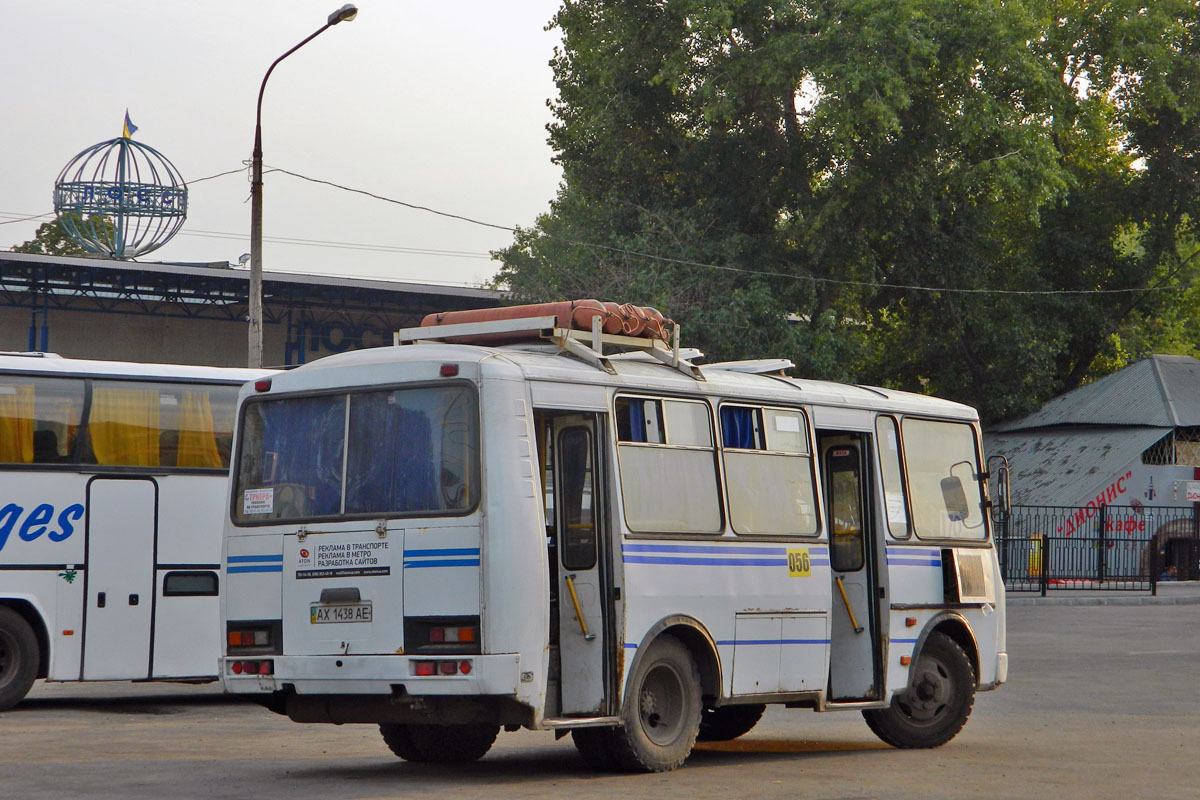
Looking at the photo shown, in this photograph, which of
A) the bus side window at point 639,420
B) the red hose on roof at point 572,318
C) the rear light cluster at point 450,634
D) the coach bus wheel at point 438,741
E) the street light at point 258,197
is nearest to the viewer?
the rear light cluster at point 450,634

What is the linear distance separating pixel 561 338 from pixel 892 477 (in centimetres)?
315

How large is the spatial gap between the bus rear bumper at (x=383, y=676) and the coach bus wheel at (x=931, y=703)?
3.92 metres

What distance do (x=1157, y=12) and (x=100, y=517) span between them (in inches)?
1335

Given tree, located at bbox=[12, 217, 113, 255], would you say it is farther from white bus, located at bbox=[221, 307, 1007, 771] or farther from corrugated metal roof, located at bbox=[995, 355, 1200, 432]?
white bus, located at bbox=[221, 307, 1007, 771]

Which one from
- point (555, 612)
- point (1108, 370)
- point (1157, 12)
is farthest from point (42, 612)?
point (1108, 370)

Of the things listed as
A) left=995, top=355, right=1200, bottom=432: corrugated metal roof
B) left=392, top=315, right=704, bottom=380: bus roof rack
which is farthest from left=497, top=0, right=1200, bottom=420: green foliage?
left=392, top=315, right=704, bottom=380: bus roof rack

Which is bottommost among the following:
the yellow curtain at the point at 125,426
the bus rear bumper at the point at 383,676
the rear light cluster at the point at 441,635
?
the bus rear bumper at the point at 383,676

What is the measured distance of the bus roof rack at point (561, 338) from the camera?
32.4 feet

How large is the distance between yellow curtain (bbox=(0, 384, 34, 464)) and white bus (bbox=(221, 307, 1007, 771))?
496 centimetres

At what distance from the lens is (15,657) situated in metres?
14.1

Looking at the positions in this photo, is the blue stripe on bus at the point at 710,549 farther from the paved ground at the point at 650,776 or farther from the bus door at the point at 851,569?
the paved ground at the point at 650,776

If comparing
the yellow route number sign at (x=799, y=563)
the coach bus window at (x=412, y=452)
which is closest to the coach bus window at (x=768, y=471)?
the yellow route number sign at (x=799, y=563)

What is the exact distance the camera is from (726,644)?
1012 cm

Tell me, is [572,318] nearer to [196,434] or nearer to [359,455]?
[359,455]
